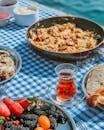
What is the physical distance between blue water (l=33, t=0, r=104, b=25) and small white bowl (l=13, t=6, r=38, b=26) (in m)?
2.39

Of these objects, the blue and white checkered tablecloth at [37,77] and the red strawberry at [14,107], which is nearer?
the red strawberry at [14,107]

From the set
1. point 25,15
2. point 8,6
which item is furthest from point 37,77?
Answer: point 8,6

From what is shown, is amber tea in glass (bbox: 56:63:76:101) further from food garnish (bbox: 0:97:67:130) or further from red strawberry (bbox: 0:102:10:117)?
red strawberry (bbox: 0:102:10:117)

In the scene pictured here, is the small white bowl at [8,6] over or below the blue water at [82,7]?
over

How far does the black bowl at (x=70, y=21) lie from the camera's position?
6.60ft

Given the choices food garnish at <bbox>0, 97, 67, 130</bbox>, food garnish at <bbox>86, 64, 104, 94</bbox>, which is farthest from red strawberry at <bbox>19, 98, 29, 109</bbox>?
food garnish at <bbox>86, 64, 104, 94</bbox>

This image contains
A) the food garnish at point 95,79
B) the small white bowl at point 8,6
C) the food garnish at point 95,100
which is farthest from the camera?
the small white bowl at point 8,6

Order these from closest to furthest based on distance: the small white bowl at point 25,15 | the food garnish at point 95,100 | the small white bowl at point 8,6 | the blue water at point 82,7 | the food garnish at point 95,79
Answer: the food garnish at point 95,100, the food garnish at point 95,79, the small white bowl at point 25,15, the small white bowl at point 8,6, the blue water at point 82,7

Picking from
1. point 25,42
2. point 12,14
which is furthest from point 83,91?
point 12,14

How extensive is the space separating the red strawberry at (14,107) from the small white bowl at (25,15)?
101cm

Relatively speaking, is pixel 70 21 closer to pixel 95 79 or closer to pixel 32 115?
pixel 95 79

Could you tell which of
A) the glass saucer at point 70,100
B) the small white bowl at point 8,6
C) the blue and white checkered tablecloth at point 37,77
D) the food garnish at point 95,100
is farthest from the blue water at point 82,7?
the food garnish at point 95,100

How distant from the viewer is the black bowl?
2.01m

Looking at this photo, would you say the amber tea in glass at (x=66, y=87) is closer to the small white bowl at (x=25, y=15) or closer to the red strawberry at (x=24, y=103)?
the red strawberry at (x=24, y=103)
